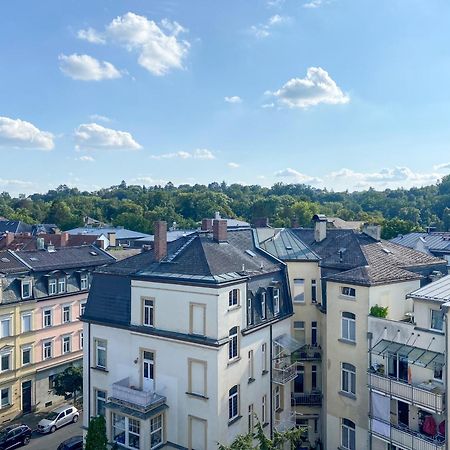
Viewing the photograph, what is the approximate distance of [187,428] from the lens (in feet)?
80.4

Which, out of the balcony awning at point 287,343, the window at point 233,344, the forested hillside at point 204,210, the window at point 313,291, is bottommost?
the balcony awning at point 287,343

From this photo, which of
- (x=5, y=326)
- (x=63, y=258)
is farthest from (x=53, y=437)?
(x=63, y=258)

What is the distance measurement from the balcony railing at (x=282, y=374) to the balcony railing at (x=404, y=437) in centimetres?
583

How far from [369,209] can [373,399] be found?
515 feet

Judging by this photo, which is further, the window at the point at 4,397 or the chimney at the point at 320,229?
the window at the point at 4,397

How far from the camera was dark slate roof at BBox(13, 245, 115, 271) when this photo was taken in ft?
130

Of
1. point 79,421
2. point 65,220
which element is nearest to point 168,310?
point 79,421

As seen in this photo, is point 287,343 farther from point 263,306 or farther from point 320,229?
point 320,229

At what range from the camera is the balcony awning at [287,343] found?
2803 cm

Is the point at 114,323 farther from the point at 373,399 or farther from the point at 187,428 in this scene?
the point at 373,399

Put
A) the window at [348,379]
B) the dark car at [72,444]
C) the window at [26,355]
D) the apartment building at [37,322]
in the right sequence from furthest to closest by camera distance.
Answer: the window at [26,355]
the apartment building at [37,322]
the dark car at [72,444]
the window at [348,379]

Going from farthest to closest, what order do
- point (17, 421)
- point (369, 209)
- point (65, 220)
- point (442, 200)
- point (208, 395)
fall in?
1. point (369, 209)
2. point (442, 200)
3. point (65, 220)
4. point (17, 421)
5. point (208, 395)

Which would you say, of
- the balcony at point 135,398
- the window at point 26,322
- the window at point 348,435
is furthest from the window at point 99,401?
the window at point 348,435

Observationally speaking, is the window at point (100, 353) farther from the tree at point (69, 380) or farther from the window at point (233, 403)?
the tree at point (69, 380)
